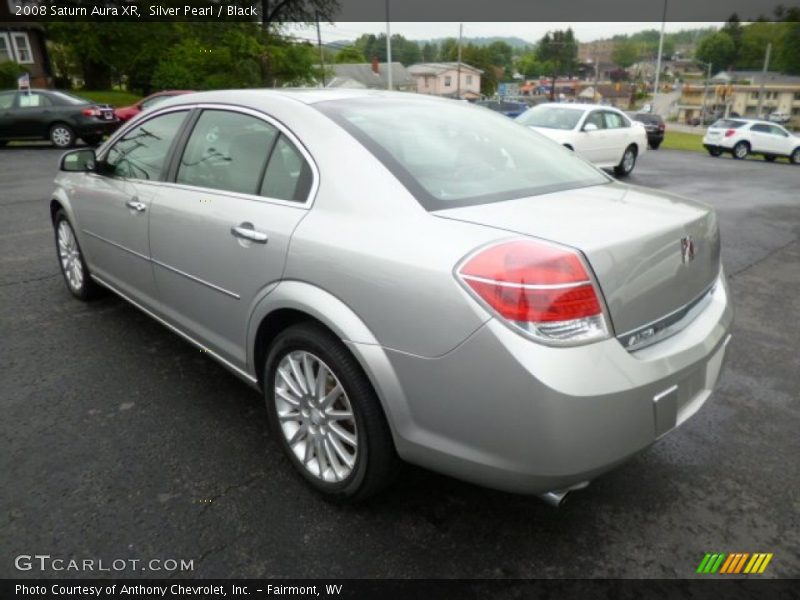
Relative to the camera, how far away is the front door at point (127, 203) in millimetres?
3197

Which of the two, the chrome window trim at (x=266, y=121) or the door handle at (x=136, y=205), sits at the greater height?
the chrome window trim at (x=266, y=121)

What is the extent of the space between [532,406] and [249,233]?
137 cm

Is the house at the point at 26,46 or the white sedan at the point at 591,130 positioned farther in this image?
the house at the point at 26,46

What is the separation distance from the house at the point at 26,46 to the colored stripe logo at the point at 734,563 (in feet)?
134

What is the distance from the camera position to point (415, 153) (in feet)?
7.74

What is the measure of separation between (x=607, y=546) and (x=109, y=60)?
122 ft

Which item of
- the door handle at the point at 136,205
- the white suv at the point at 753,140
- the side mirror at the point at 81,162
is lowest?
the white suv at the point at 753,140

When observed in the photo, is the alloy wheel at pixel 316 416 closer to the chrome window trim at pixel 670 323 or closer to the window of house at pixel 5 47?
the chrome window trim at pixel 670 323

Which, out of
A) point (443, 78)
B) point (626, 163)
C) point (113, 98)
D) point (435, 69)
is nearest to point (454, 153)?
point (626, 163)

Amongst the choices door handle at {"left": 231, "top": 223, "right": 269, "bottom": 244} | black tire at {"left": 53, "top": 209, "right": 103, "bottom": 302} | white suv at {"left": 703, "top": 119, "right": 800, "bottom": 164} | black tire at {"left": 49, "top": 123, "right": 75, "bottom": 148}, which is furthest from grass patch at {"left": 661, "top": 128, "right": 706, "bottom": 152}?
door handle at {"left": 231, "top": 223, "right": 269, "bottom": 244}

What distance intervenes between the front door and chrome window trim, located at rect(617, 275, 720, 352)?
2494 millimetres

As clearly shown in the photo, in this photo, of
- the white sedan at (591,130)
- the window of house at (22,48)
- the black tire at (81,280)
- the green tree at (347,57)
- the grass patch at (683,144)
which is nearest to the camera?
the black tire at (81,280)

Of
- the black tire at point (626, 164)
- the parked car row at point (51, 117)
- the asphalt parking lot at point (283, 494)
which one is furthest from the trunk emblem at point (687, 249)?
the parked car row at point (51, 117)

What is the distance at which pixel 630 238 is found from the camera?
6.27 feet
